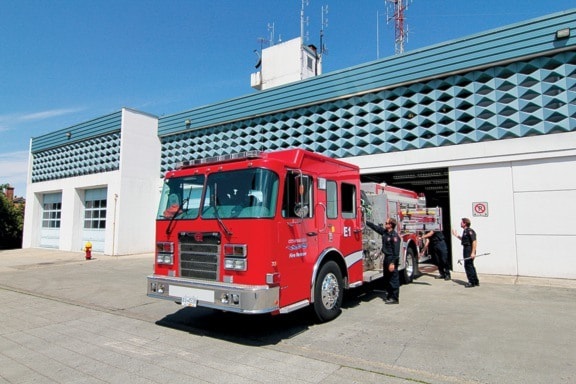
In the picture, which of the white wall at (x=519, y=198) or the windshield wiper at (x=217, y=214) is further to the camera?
the white wall at (x=519, y=198)

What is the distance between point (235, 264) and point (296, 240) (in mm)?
977

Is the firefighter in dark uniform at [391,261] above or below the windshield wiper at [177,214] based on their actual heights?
below

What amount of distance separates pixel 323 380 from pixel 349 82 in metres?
11.6

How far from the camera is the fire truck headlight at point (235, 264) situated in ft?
16.9

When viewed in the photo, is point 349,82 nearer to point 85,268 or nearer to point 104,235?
point 85,268

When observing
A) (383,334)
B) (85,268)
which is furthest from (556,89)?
(85,268)

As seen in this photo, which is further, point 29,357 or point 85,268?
point 85,268

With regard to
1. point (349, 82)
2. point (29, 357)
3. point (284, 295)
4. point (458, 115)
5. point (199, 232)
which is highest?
point (349, 82)

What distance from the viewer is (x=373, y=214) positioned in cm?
862

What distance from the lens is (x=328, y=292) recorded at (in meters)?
6.22

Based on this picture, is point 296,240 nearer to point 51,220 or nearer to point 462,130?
point 462,130

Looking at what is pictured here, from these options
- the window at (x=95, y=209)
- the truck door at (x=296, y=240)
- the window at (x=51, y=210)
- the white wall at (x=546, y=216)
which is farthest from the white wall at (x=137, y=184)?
the white wall at (x=546, y=216)

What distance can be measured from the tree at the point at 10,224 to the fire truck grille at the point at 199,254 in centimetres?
2617

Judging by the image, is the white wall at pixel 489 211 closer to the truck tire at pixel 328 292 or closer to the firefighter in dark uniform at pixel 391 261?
the firefighter in dark uniform at pixel 391 261
